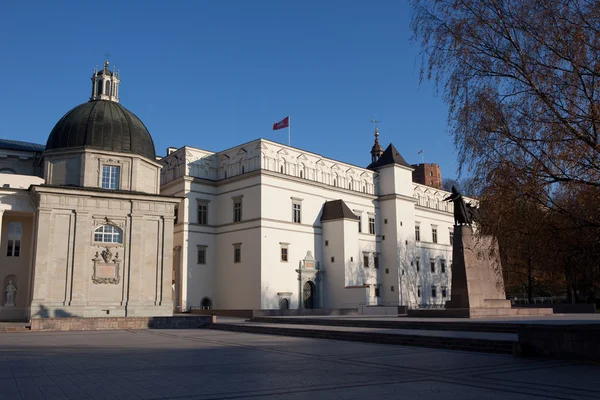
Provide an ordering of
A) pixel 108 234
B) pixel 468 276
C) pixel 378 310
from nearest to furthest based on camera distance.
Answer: pixel 468 276 < pixel 108 234 < pixel 378 310

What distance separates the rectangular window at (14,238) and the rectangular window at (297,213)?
2297 cm

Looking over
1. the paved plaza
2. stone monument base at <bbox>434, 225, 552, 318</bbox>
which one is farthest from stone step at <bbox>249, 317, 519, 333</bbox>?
the paved plaza

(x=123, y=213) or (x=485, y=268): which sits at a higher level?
(x=123, y=213)

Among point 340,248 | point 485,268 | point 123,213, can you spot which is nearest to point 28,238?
point 123,213

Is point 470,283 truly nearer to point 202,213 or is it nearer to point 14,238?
point 202,213

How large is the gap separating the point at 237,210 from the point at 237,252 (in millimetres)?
3873

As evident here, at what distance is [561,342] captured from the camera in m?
14.7

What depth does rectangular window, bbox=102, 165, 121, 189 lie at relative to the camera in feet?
134

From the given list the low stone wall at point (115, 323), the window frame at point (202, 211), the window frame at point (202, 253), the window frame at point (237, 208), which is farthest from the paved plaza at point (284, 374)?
the window frame at point (202, 211)

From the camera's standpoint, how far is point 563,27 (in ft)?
40.8

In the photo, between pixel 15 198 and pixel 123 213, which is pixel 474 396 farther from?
pixel 15 198

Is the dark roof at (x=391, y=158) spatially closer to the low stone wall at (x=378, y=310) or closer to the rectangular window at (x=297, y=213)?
the rectangular window at (x=297, y=213)

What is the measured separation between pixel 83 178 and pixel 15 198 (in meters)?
4.66

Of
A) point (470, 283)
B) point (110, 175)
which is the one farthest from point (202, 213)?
point (470, 283)
